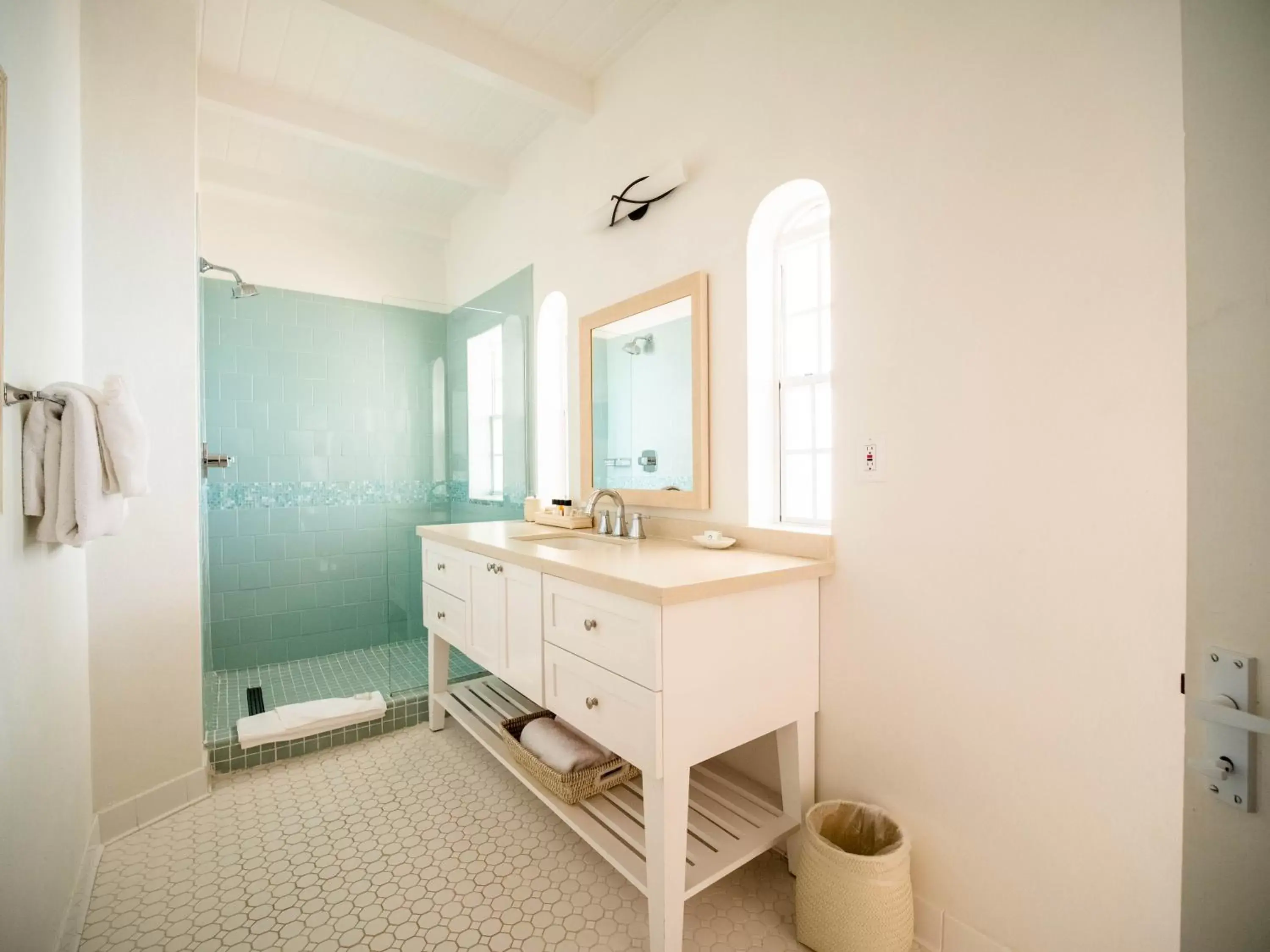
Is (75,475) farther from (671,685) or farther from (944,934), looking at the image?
(944,934)

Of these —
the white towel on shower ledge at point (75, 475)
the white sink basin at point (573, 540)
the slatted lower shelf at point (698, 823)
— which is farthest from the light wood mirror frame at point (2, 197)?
the slatted lower shelf at point (698, 823)

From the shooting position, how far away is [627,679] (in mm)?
1377

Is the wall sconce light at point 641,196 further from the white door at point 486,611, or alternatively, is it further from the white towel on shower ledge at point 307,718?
the white towel on shower ledge at point 307,718

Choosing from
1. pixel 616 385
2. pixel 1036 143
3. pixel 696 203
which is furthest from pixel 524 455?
pixel 1036 143

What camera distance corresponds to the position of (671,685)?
130cm

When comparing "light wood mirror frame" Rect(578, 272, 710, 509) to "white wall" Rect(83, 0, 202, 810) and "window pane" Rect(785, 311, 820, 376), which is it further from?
"white wall" Rect(83, 0, 202, 810)

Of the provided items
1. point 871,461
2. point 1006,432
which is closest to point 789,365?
point 871,461

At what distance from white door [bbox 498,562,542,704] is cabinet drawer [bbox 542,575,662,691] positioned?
0.05 m

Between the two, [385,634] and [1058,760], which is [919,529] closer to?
[1058,760]

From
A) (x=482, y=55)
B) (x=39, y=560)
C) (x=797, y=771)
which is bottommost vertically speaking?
(x=797, y=771)

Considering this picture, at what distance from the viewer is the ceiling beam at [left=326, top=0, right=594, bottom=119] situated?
199 cm

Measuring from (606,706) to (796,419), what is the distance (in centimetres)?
112

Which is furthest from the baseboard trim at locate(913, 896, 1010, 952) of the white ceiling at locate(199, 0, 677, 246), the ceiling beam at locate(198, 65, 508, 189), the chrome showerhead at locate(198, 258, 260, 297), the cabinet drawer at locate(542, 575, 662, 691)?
the ceiling beam at locate(198, 65, 508, 189)

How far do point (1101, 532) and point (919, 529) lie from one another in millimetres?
361
